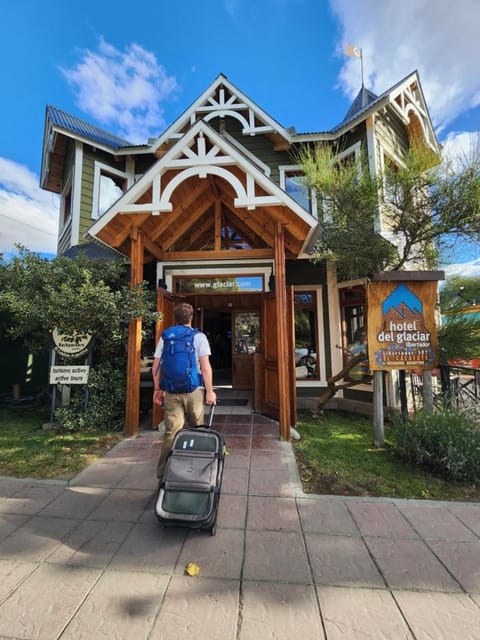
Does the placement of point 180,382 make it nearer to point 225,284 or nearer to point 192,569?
point 192,569

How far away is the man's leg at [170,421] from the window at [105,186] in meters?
6.62

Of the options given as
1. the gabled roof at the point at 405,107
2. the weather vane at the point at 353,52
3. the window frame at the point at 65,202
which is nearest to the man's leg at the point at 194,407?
the gabled roof at the point at 405,107

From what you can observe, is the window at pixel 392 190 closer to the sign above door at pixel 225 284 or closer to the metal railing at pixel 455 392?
the sign above door at pixel 225 284

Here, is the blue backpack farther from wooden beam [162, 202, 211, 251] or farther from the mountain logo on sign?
wooden beam [162, 202, 211, 251]

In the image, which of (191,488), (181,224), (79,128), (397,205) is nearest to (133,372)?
(191,488)

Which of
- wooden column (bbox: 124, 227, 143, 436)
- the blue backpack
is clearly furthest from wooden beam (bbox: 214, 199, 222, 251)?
the blue backpack

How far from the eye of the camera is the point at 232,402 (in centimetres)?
691

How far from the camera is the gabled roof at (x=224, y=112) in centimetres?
786

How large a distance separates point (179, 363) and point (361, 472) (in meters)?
2.55

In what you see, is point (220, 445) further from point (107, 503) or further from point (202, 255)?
point (202, 255)

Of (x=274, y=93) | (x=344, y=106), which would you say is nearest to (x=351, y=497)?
(x=274, y=93)

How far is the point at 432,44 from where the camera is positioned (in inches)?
Answer: 261

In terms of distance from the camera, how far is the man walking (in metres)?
2.88

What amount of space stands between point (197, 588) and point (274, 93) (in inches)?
441
